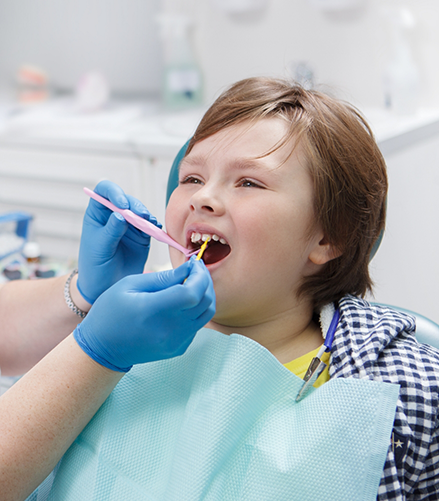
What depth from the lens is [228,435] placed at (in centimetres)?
83

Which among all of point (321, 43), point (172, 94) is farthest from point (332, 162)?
point (172, 94)

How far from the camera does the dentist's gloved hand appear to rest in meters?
0.78

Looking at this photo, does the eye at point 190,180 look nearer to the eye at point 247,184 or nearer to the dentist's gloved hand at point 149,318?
the eye at point 247,184

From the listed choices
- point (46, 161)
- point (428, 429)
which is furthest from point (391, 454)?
point (46, 161)

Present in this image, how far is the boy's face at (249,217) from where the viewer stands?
930mm

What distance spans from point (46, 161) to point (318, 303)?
1.77 meters

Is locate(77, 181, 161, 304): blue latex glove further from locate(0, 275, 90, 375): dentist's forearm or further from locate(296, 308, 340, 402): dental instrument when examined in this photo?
locate(296, 308, 340, 402): dental instrument

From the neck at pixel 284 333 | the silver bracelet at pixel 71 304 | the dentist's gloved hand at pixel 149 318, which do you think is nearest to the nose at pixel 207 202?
the dentist's gloved hand at pixel 149 318

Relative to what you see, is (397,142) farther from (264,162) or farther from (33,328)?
(33,328)

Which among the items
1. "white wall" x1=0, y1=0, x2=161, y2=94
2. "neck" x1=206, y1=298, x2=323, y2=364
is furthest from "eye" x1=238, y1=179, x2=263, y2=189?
"white wall" x1=0, y1=0, x2=161, y2=94

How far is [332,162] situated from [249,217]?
7.6 inches

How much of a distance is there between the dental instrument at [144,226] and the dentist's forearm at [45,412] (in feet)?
0.74

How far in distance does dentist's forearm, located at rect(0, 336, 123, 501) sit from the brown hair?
439 mm

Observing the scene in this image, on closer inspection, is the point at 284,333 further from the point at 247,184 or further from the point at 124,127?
the point at 124,127
